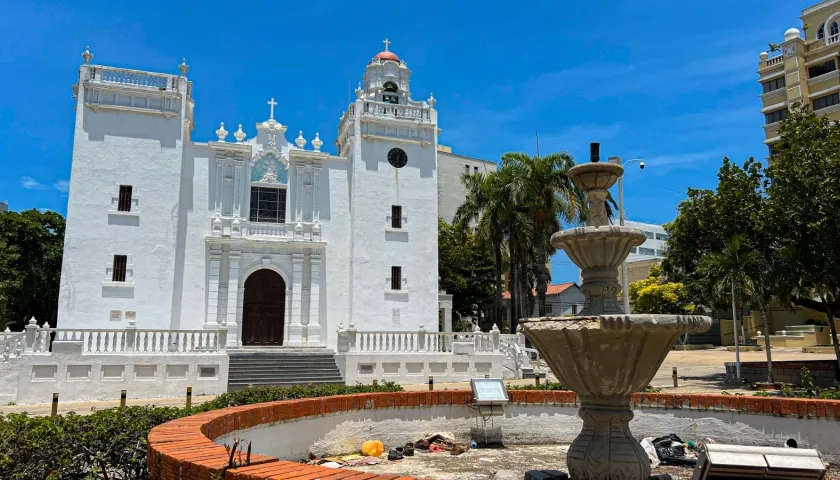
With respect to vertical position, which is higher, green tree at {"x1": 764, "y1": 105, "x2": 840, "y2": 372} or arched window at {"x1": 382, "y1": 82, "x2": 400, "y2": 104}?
arched window at {"x1": 382, "y1": 82, "x2": 400, "y2": 104}

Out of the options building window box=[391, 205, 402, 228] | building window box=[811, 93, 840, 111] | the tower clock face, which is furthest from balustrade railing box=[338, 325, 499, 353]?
building window box=[811, 93, 840, 111]

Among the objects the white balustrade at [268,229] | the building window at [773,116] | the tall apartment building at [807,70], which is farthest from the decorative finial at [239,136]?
the building window at [773,116]

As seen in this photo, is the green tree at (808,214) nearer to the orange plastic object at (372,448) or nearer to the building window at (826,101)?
the orange plastic object at (372,448)

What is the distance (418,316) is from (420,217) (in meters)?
4.56

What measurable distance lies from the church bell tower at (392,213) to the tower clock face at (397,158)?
23 millimetres

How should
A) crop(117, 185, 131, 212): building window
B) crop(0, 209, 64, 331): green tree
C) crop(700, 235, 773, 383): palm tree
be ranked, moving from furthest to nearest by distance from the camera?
crop(0, 209, 64, 331): green tree → crop(117, 185, 131, 212): building window → crop(700, 235, 773, 383): palm tree

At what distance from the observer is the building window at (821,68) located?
49.9 m

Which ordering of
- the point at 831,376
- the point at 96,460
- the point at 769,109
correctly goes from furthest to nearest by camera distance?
the point at 769,109 → the point at 831,376 → the point at 96,460

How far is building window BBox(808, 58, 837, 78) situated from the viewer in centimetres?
4988

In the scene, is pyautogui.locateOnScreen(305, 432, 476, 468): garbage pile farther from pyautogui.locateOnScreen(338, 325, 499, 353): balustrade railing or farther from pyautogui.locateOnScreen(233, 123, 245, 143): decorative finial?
pyautogui.locateOnScreen(233, 123, 245, 143): decorative finial

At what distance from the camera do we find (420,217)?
27.8 m

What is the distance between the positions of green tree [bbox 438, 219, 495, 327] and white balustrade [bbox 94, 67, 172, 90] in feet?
78.3

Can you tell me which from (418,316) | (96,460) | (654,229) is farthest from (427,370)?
(654,229)

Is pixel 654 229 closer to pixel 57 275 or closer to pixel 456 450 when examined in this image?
pixel 57 275
